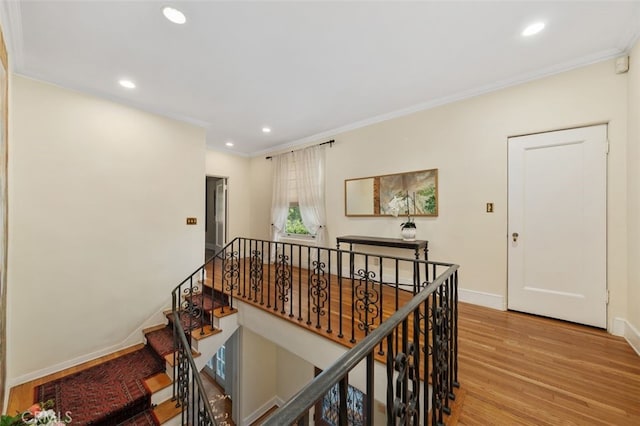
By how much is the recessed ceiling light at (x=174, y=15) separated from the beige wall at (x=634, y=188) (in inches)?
150

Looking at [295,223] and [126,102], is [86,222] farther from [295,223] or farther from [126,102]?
[295,223]

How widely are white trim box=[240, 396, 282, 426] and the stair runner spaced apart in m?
2.03

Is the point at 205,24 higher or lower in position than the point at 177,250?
higher

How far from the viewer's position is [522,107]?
2.87m

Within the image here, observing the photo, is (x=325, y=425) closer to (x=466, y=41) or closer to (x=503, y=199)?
(x=503, y=199)

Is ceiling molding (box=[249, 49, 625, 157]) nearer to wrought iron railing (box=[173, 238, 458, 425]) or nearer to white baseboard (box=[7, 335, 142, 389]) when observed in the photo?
wrought iron railing (box=[173, 238, 458, 425])

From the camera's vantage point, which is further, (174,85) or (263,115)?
(263,115)

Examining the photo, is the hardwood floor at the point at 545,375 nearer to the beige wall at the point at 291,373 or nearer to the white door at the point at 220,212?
the beige wall at the point at 291,373

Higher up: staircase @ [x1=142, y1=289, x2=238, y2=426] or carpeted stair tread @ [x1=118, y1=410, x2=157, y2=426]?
staircase @ [x1=142, y1=289, x2=238, y2=426]

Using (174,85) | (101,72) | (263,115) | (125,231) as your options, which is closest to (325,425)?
(125,231)

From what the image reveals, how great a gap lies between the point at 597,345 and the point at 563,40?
275cm

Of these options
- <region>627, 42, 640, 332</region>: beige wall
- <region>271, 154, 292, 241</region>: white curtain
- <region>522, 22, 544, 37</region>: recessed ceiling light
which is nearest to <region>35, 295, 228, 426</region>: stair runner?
<region>271, 154, 292, 241</region>: white curtain

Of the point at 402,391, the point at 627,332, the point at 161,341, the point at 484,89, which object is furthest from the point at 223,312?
the point at 484,89

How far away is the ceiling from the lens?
1.94 meters
